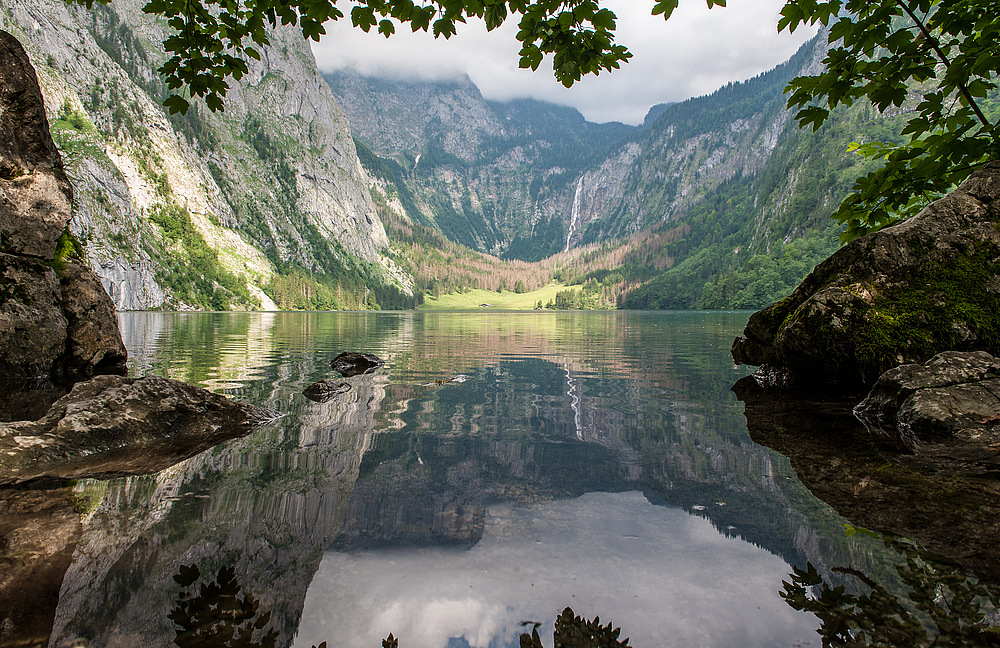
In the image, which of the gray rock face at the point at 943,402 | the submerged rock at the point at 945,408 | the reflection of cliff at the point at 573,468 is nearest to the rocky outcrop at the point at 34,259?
the reflection of cliff at the point at 573,468

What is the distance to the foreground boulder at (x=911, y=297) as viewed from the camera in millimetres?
9945

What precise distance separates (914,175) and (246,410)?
542 inches

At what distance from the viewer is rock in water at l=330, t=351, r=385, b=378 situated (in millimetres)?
19391

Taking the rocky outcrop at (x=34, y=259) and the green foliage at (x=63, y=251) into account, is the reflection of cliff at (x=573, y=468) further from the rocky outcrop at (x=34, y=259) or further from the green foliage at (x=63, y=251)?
the green foliage at (x=63, y=251)

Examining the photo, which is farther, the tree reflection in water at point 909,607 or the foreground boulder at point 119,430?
the foreground boulder at point 119,430

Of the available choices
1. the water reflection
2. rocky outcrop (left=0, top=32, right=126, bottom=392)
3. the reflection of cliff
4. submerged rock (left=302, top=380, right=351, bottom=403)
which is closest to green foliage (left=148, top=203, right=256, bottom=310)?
rocky outcrop (left=0, top=32, right=126, bottom=392)

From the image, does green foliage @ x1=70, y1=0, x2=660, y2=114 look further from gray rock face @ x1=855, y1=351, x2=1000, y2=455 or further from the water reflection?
gray rock face @ x1=855, y1=351, x2=1000, y2=455

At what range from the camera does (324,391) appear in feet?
45.9

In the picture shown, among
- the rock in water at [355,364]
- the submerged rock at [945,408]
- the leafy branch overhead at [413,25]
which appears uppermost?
the leafy branch overhead at [413,25]

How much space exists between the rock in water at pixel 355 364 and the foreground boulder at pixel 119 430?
9095mm

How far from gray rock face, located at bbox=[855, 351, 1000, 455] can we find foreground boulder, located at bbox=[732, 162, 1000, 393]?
1.38 m

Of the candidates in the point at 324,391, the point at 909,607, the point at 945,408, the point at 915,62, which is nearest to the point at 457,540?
the point at 909,607

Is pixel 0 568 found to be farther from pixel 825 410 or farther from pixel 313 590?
pixel 825 410

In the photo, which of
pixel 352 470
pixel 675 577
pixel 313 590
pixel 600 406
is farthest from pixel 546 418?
pixel 313 590
